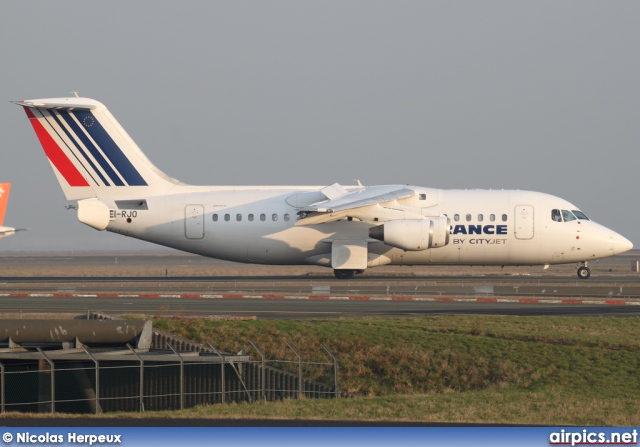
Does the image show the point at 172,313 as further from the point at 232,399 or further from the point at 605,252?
the point at 605,252

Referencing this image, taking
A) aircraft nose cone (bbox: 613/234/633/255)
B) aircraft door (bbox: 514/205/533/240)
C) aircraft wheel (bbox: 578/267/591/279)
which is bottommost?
aircraft wheel (bbox: 578/267/591/279)

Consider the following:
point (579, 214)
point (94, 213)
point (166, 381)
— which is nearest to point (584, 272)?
point (579, 214)

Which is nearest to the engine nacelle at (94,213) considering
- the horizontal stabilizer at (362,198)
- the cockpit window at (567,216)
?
the horizontal stabilizer at (362,198)

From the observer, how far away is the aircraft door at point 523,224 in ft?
147

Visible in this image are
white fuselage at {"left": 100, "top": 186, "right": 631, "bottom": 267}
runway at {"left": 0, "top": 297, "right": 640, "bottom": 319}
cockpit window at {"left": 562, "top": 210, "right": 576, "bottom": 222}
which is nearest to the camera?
runway at {"left": 0, "top": 297, "right": 640, "bottom": 319}

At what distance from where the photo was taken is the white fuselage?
147 ft

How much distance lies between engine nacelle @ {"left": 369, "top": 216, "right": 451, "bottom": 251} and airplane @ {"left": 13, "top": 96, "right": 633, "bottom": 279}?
0.83 m

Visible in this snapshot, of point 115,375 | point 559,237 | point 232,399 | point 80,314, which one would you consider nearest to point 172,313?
point 80,314

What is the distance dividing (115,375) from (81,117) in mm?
22131

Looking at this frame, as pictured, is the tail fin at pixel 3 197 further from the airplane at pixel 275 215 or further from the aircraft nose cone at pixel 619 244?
the aircraft nose cone at pixel 619 244

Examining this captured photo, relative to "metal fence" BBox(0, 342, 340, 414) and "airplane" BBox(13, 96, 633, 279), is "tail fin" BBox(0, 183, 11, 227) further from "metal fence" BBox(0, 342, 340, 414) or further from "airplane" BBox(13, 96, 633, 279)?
"metal fence" BBox(0, 342, 340, 414)

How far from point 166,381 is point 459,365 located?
7815 mm

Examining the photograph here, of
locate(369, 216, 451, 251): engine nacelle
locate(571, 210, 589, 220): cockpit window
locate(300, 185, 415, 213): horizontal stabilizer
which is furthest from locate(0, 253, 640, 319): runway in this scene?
locate(300, 185, 415, 213): horizontal stabilizer

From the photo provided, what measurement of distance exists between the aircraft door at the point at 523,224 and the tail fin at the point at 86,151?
56.1 feet
